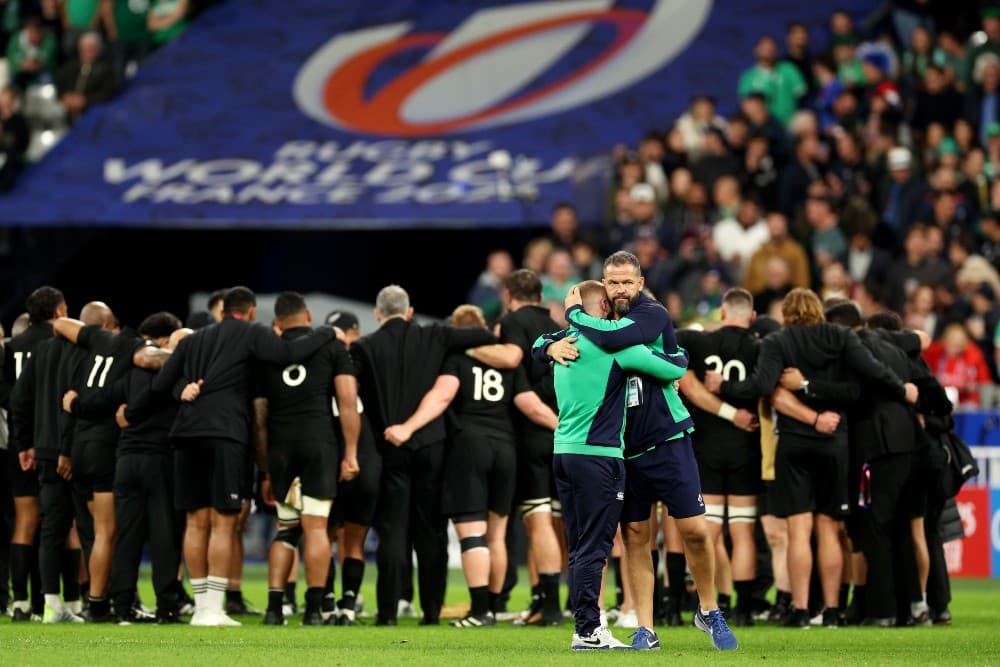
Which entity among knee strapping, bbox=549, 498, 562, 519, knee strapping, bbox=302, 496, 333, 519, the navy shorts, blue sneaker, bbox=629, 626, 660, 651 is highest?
the navy shorts

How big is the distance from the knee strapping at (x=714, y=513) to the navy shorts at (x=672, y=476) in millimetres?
2917

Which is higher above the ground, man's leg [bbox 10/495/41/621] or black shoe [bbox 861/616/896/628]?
man's leg [bbox 10/495/41/621]

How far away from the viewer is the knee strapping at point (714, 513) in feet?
45.5

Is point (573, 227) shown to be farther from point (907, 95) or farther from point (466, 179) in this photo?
point (907, 95)

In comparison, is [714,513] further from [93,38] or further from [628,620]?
[93,38]

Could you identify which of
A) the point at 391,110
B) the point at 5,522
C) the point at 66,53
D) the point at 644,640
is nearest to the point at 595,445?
the point at 644,640

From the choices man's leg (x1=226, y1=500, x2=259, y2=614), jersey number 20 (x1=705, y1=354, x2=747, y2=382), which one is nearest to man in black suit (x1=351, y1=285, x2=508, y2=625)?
man's leg (x1=226, y1=500, x2=259, y2=614)

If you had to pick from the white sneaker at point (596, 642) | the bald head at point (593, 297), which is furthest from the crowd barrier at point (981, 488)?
the white sneaker at point (596, 642)

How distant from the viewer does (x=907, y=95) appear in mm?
23672

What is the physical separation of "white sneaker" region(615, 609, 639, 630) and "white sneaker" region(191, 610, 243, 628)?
8.78 feet

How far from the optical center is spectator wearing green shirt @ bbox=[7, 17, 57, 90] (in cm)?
2816

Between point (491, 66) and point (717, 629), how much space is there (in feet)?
54.1

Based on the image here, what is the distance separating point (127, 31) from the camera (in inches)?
1118

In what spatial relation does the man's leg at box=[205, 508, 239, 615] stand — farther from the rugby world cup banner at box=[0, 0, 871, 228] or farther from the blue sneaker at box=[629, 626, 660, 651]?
the rugby world cup banner at box=[0, 0, 871, 228]
